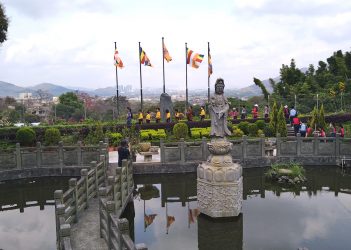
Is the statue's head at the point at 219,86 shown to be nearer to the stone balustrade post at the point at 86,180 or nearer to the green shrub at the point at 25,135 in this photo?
the stone balustrade post at the point at 86,180

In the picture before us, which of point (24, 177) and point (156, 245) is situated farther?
point (24, 177)

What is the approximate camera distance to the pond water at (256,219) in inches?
430

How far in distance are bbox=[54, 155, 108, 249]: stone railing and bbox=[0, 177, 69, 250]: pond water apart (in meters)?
1.33

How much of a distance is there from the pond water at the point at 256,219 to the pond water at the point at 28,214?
2.85m

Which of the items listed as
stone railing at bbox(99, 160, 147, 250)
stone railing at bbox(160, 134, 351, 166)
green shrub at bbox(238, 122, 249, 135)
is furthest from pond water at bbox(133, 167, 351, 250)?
green shrub at bbox(238, 122, 249, 135)

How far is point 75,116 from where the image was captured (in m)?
48.1

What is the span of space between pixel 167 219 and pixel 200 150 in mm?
6721

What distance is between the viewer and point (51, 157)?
757 inches

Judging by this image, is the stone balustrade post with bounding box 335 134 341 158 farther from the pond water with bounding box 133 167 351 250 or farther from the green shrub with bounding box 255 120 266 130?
the green shrub with bounding box 255 120 266 130

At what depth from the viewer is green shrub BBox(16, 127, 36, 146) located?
76.4ft

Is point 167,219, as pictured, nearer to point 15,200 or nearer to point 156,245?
point 156,245

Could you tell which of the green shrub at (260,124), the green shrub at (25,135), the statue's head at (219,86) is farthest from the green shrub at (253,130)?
the green shrub at (25,135)

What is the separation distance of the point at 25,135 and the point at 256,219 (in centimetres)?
1595

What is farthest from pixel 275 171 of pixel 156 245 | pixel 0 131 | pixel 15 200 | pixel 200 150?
pixel 0 131
